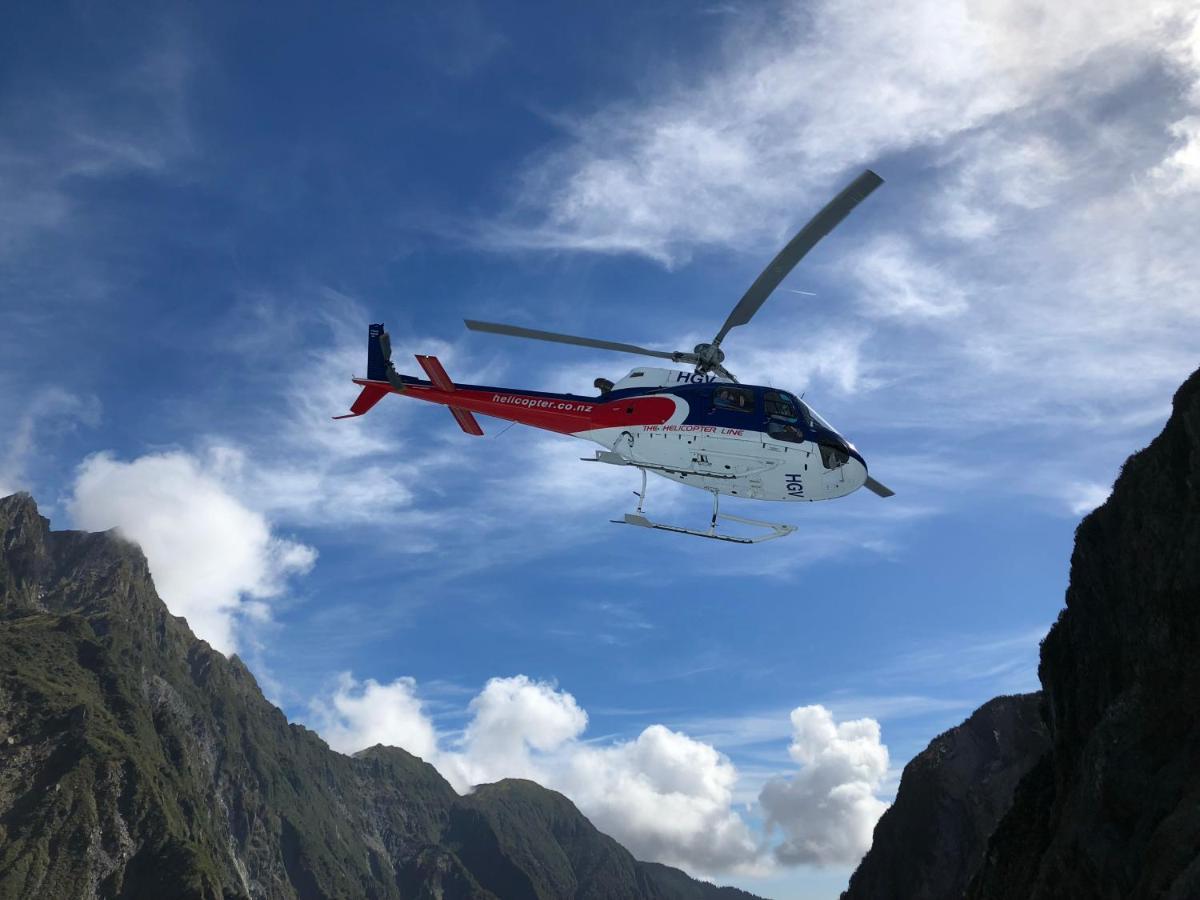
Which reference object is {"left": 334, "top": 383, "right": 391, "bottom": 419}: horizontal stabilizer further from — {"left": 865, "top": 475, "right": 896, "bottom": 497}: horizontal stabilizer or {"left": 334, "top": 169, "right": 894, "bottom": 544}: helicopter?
{"left": 865, "top": 475, "right": 896, "bottom": 497}: horizontal stabilizer

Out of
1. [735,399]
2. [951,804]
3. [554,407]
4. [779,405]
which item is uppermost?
[554,407]

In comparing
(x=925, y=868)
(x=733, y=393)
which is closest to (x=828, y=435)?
(x=733, y=393)

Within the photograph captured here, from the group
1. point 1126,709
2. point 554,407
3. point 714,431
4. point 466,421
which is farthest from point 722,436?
point 1126,709

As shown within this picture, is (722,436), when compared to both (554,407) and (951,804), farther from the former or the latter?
(951,804)

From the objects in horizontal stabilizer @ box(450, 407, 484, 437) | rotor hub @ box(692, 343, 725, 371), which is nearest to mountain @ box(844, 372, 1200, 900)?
rotor hub @ box(692, 343, 725, 371)

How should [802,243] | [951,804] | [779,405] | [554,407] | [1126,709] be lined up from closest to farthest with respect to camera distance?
[802,243], [779,405], [554,407], [1126,709], [951,804]

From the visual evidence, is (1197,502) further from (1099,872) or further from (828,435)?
(828,435)
